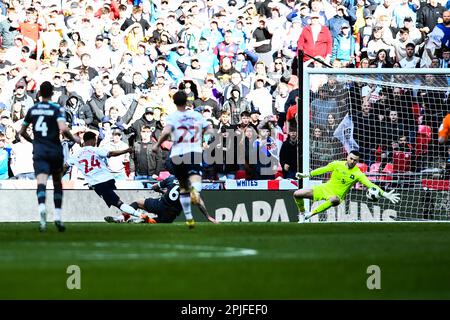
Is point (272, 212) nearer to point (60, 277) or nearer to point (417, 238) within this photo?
point (417, 238)

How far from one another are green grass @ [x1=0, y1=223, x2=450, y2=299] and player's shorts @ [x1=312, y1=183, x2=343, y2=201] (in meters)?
5.23

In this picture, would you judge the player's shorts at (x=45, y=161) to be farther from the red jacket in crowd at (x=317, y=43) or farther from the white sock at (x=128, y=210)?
the red jacket in crowd at (x=317, y=43)

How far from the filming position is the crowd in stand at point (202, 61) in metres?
24.0

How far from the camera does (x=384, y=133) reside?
2322cm

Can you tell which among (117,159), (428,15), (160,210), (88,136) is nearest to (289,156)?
(160,210)

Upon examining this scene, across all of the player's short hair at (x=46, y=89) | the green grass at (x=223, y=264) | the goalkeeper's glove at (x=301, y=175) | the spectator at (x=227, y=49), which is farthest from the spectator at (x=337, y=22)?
the player's short hair at (x=46, y=89)

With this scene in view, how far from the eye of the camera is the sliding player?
69.1 feet

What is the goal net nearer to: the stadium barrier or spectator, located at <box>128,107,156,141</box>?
the stadium barrier

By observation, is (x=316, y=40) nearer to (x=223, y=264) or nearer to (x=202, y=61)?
(x=202, y=61)

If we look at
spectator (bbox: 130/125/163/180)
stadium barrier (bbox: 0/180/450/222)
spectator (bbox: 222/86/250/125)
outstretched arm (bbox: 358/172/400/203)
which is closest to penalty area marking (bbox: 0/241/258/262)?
outstretched arm (bbox: 358/172/400/203)

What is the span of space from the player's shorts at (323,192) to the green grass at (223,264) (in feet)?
17.2

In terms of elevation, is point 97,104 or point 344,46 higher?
point 344,46

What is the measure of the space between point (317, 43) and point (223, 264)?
1644 cm
